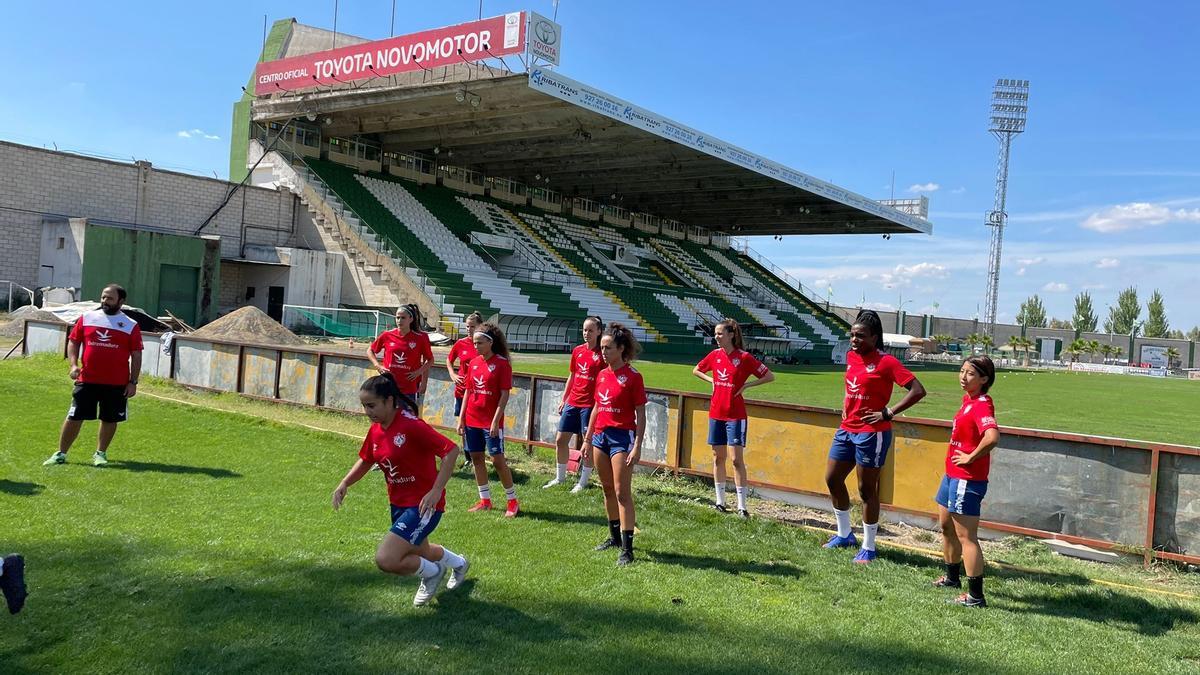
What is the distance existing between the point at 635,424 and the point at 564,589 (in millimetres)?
1411

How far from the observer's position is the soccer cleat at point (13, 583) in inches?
149

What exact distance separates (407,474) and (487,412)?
2461mm

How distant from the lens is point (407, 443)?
4371mm

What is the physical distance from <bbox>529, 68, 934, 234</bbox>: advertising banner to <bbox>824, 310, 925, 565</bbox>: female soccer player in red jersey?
20544 mm

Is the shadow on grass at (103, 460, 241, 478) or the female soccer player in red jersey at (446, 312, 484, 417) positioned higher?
the female soccer player in red jersey at (446, 312, 484, 417)

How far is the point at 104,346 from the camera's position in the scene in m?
7.61

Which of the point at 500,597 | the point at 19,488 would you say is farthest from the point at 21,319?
the point at 500,597

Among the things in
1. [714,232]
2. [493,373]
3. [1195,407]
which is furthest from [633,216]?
[493,373]

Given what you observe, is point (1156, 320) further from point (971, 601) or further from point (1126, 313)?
point (971, 601)

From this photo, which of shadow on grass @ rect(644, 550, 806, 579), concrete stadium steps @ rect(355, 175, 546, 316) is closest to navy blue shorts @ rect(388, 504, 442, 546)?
shadow on grass @ rect(644, 550, 806, 579)

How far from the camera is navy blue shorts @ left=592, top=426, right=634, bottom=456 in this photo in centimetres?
569

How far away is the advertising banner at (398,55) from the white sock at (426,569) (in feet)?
73.8

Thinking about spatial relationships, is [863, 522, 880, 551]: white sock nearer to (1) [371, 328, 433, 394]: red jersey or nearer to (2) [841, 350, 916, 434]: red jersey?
(2) [841, 350, 916, 434]: red jersey

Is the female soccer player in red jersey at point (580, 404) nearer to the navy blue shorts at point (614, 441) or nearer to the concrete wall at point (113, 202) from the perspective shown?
the navy blue shorts at point (614, 441)
